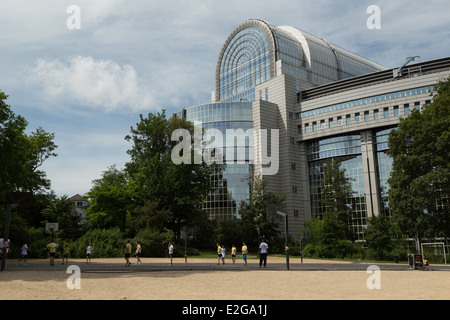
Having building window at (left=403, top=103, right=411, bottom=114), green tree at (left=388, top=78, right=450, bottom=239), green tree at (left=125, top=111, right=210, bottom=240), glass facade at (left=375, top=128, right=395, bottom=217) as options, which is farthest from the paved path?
building window at (left=403, top=103, right=411, bottom=114)

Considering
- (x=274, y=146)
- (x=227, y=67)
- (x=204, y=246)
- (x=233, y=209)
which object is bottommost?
(x=204, y=246)

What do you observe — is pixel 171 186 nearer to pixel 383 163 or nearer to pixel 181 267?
pixel 181 267

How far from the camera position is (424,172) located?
36656 mm

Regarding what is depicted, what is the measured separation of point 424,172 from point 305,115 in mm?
34276

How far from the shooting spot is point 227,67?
286ft

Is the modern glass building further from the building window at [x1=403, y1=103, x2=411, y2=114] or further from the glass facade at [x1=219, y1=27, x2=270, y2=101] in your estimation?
the glass facade at [x1=219, y1=27, x2=270, y2=101]

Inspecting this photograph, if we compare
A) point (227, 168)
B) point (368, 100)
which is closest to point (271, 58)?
point (368, 100)

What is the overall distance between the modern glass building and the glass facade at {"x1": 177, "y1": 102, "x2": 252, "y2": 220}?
178mm

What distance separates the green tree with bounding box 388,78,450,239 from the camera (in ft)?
112

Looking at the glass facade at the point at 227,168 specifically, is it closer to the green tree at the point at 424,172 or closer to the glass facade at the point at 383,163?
the glass facade at the point at 383,163

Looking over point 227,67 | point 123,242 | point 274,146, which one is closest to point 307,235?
point 274,146

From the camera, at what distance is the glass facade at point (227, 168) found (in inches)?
2571

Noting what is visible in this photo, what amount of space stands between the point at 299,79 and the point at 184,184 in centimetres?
3766
